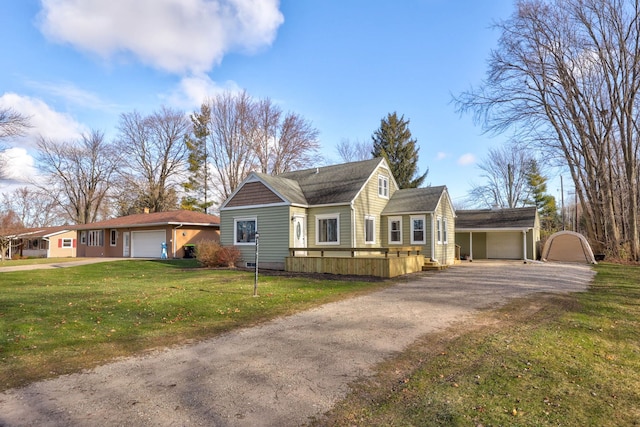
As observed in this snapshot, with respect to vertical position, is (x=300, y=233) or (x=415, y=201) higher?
(x=415, y=201)

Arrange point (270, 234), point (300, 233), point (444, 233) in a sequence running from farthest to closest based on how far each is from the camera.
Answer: point (444, 233) → point (300, 233) → point (270, 234)

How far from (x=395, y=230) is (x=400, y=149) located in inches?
866

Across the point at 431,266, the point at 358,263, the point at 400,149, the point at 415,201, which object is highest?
the point at 400,149

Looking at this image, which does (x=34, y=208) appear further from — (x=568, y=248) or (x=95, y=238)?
(x=568, y=248)

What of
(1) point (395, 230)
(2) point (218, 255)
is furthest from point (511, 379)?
(1) point (395, 230)

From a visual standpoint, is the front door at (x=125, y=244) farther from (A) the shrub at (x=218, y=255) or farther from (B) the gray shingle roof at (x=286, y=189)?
(B) the gray shingle roof at (x=286, y=189)

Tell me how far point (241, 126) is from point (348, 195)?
21861mm

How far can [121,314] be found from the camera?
7527 millimetres

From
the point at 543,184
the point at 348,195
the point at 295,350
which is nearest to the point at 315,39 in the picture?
the point at 348,195

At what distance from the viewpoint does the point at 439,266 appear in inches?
703

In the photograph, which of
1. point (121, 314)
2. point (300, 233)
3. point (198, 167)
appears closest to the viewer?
point (121, 314)

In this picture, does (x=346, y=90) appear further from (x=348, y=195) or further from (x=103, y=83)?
(x=103, y=83)

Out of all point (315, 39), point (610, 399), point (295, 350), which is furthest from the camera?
point (315, 39)

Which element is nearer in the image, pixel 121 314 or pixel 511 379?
pixel 511 379
